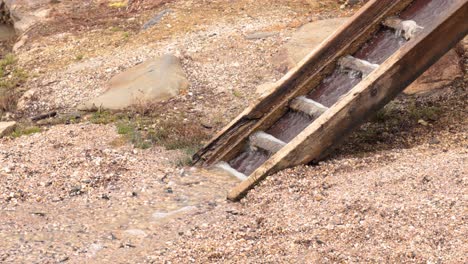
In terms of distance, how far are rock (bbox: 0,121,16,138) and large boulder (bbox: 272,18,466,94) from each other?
322 cm

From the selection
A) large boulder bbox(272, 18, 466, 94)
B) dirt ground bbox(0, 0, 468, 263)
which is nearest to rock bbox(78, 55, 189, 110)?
dirt ground bbox(0, 0, 468, 263)

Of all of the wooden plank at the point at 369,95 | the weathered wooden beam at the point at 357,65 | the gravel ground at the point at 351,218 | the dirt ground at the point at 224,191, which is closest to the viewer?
the gravel ground at the point at 351,218

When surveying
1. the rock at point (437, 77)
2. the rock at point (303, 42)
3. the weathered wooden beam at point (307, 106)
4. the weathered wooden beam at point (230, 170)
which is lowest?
the weathered wooden beam at point (230, 170)

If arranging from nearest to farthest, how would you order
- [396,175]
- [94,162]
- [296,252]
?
[296,252] < [396,175] < [94,162]

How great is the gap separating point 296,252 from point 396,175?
1.28m

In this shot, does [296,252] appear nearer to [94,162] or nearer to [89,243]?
[89,243]

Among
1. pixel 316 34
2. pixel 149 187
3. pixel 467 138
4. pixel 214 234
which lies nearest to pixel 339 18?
pixel 316 34

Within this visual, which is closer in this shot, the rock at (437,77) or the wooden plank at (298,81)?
the wooden plank at (298,81)

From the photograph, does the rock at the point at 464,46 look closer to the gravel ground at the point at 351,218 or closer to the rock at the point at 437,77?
the rock at the point at 437,77

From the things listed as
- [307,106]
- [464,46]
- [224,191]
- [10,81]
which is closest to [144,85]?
[10,81]

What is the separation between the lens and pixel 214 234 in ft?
18.4

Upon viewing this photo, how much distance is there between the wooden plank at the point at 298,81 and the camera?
23.4 ft

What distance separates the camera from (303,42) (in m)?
9.86

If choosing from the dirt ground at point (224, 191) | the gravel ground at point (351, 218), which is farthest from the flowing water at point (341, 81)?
the gravel ground at point (351, 218)
